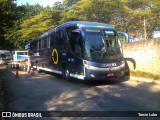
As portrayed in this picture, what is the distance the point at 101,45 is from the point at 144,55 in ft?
12.8

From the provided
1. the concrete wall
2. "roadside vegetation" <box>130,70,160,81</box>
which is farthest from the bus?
the concrete wall

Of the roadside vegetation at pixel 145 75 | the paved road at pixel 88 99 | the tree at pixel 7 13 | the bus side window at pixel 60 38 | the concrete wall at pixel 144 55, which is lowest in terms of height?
the paved road at pixel 88 99

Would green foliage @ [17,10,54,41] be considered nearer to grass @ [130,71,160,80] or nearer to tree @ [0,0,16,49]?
tree @ [0,0,16,49]

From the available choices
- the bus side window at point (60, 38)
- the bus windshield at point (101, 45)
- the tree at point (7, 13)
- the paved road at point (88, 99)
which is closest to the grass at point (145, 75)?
the paved road at point (88, 99)

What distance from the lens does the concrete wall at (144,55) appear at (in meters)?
13.0

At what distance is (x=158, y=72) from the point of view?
42.4 feet

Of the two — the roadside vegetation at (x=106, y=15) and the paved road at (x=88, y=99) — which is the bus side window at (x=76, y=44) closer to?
the paved road at (x=88, y=99)

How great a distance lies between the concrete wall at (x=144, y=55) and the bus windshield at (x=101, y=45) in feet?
7.50

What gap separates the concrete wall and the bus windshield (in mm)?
2287

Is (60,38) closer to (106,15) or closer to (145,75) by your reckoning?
(145,75)

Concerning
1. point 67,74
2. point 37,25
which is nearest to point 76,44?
point 67,74

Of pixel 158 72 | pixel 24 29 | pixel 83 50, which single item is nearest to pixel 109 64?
pixel 83 50

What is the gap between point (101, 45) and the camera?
11.6 meters

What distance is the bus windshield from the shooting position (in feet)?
37.1
